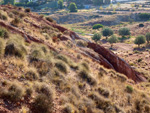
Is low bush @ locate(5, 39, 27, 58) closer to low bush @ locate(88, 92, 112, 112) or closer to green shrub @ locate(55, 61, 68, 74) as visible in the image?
green shrub @ locate(55, 61, 68, 74)

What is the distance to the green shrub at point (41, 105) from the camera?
683 cm

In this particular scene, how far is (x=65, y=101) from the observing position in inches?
314

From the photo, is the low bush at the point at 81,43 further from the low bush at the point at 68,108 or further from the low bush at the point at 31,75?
the low bush at the point at 68,108

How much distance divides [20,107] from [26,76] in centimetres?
195

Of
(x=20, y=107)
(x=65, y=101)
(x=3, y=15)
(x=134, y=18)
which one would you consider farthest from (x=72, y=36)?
(x=134, y=18)

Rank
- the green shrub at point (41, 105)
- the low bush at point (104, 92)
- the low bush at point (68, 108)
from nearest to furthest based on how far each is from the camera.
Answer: the green shrub at point (41, 105)
the low bush at point (68, 108)
the low bush at point (104, 92)

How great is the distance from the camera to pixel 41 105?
6879mm

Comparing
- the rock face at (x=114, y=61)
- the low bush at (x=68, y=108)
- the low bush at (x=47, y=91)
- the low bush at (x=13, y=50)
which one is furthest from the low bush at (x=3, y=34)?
the rock face at (x=114, y=61)

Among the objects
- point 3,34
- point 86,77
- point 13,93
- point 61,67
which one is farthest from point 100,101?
point 3,34

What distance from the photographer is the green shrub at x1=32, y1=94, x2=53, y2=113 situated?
269 inches

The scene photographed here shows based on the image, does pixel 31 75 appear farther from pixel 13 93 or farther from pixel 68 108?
pixel 68 108

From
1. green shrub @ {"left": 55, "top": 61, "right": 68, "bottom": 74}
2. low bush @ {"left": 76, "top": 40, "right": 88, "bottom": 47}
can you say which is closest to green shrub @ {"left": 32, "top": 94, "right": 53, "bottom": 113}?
green shrub @ {"left": 55, "top": 61, "right": 68, "bottom": 74}

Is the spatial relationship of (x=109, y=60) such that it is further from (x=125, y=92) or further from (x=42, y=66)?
(x=42, y=66)

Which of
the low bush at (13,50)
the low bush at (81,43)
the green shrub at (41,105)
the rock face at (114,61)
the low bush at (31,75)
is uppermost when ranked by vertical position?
the low bush at (13,50)
